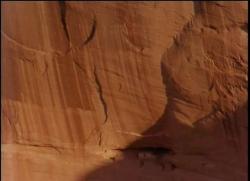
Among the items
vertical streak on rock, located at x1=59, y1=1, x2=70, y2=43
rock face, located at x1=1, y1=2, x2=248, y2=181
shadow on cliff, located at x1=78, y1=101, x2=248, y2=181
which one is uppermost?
vertical streak on rock, located at x1=59, y1=1, x2=70, y2=43

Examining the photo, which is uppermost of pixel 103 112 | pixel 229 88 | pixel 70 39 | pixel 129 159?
pixel 70 39

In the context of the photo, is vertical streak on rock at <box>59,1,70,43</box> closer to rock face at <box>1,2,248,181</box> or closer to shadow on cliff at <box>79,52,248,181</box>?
rock face at <box>1,2,248,181</box>

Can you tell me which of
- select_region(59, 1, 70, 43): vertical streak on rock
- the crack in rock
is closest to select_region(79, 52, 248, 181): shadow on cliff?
the crack in rock

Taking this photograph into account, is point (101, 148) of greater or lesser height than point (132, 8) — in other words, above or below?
below

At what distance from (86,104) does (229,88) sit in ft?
2.39

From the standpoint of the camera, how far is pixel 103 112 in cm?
308

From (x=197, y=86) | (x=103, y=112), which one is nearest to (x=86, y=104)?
(x=103, y=112)

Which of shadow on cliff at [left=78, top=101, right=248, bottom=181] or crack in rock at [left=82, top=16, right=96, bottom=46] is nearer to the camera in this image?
crack in rock at [left=82, top=16, right=96, bottom=46]

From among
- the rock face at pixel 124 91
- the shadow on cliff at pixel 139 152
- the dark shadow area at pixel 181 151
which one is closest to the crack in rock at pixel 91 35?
the rock face at pixel 124 91

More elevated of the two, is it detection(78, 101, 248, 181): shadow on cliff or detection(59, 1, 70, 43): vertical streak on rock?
detection(59, 1, 70, 43): vertical streak on rock

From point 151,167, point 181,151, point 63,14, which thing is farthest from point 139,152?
point 63,14

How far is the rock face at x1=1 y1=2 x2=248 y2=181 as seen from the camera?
2814 mm

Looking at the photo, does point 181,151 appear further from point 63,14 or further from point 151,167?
point 63,14

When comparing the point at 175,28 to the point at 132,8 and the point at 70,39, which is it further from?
the point at 70,39
